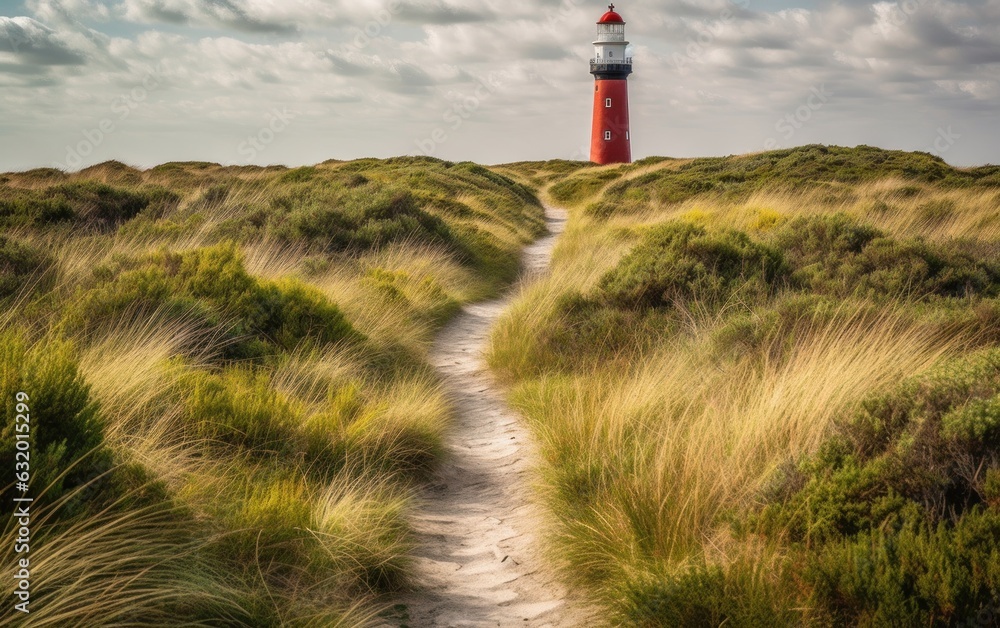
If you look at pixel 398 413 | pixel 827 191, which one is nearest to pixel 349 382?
pixel 398 413

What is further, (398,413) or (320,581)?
(398,413)

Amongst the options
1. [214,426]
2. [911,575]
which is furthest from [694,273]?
[911,575]

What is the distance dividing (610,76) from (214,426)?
4853 cm

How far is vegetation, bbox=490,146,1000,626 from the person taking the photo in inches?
122

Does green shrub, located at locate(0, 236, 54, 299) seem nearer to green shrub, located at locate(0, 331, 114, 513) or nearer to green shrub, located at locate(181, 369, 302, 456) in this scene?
green shrub, located at locate(181, 369, 302, 456)

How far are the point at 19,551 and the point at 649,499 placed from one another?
2877mm

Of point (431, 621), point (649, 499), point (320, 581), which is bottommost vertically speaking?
point (431, 621)

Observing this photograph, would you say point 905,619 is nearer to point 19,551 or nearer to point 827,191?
point 19,551

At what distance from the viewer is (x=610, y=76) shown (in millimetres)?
49656

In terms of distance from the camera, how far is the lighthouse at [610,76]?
162 ft

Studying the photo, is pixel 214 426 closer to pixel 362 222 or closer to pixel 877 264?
pixel 877 264

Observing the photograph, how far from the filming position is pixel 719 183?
25359 mm

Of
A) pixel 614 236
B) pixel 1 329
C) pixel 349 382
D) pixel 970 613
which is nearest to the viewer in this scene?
A: pixel 970 613

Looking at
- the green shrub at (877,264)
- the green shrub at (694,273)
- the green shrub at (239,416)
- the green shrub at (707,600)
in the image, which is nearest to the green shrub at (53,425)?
the green shrub at (239,416)
